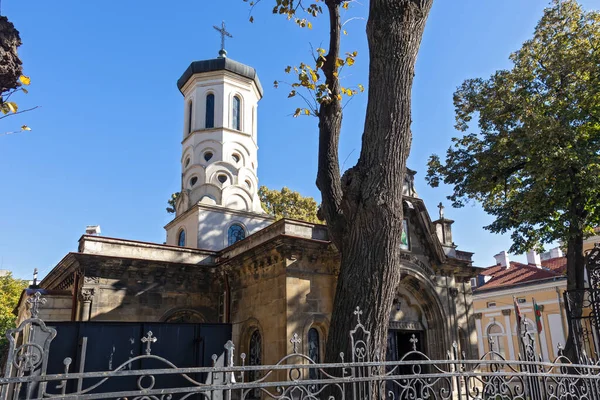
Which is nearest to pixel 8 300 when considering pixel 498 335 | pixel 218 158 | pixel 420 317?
pixel 218 158

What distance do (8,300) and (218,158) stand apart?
22.0 meters

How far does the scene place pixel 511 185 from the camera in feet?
51.9

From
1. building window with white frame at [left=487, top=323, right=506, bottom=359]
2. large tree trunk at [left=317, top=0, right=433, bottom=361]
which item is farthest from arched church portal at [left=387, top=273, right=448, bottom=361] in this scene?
building window with white frame at [left=487, top=323, right=506, bottom=359]

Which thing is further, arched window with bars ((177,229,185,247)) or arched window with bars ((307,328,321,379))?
arched window with bars ((177,229,185,247))

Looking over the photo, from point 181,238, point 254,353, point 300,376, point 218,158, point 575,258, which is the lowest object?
point 300,376

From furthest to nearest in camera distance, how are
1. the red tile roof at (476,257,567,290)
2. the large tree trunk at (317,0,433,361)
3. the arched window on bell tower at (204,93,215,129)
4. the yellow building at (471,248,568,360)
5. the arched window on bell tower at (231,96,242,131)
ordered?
the red tile roof at (476,257,567,290) < the yellow building at (471,248,568,360) < the arched window on bell tower at (231,96,242,131) < the arched window on bell tower at (204,93,215,129) < the large tree trunk at (317,0,433,361)

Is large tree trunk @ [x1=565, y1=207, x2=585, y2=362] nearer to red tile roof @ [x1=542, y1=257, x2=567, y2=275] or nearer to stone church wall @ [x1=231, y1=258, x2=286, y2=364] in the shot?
stone church wall @ [x1=231, y1=258, x2=286, y2=364]

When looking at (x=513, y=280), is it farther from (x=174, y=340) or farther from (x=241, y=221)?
(x=174, y=340)

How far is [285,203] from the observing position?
30797 mm

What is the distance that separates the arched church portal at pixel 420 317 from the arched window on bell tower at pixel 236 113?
36.4ft

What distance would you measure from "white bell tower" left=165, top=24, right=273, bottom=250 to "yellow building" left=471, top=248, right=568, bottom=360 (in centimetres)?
1714

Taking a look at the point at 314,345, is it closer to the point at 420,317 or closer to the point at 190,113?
the point at 420,317

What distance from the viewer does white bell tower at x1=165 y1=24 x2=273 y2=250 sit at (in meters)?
20.9

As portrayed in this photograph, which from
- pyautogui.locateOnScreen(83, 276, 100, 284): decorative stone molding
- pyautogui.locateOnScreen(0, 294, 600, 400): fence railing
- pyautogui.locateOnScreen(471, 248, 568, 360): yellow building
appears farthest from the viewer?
pyautogui.locateOnScreen(471, 248, 568, 360): yellow building
